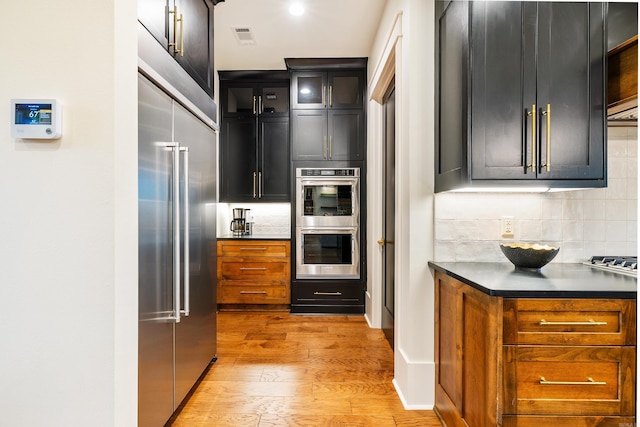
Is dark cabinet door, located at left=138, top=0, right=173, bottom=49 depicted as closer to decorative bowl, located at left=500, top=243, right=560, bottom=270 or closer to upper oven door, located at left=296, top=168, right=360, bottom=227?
decorative bowl, located at left=500, top=243, right=560, bottom=270

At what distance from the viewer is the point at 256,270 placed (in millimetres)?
4168

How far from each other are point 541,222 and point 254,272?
2.95 metres

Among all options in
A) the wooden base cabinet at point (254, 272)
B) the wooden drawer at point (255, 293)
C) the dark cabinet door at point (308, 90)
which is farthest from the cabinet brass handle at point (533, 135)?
the wooden drawer at point (255, 293)

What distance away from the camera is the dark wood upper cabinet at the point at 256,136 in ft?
14.6

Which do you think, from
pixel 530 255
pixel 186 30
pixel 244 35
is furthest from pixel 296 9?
pixel 530 255

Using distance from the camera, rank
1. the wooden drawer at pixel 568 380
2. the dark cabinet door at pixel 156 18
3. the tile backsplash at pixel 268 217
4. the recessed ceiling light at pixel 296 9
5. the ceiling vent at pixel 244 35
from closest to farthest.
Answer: the wooden drawer at pixel 568 380
the dark cabinet door at pixel 156 18
the recessed ceiling light at pixel 296 9
the ceiling vent at pixel 244 35
the tile backsplash at pixel 268 217

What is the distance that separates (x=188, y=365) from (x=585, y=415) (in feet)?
6.41

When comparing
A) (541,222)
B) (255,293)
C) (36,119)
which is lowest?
(255,293)

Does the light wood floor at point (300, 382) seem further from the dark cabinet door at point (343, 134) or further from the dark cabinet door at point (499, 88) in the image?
the dark cabinet door at point (343, 134)

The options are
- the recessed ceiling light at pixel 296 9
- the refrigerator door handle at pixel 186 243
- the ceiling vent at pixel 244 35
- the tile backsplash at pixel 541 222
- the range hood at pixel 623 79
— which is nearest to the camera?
the range hood at pixel 623 79

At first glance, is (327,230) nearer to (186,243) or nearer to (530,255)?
(186,243)

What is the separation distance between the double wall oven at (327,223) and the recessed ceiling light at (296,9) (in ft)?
5.15

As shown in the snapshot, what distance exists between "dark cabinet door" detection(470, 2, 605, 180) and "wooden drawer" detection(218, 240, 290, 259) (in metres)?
2.73

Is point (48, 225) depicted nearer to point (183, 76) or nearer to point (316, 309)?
point (183, 76)
